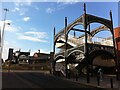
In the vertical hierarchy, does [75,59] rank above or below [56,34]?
below

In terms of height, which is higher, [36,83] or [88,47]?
[88,47]

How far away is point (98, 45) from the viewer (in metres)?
38.0

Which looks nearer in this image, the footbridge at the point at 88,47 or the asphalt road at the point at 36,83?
the asphalt road at the point at 36,83

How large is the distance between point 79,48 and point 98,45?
393cm

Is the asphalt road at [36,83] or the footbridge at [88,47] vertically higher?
the footbridge at [88,47]

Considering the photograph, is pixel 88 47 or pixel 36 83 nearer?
pixel 36 83

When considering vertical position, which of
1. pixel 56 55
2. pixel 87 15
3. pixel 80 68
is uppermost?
pixel 87 15

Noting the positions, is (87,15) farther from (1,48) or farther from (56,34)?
(1,48)

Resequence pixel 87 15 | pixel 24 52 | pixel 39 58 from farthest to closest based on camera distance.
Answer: pixel 24 52 < pixel 39 58 < pixel 87 15

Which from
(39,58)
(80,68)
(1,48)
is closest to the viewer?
(80,68)

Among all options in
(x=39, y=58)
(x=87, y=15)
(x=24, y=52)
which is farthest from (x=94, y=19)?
(x=24, y=52)

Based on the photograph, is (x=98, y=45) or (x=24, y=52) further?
(x=24, y=52)

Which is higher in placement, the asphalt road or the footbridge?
the footbridge

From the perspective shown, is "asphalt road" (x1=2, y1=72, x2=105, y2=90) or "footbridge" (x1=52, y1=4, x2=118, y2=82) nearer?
"asphalt road" (x1=2, y1=72, x2=105, y2=90)
